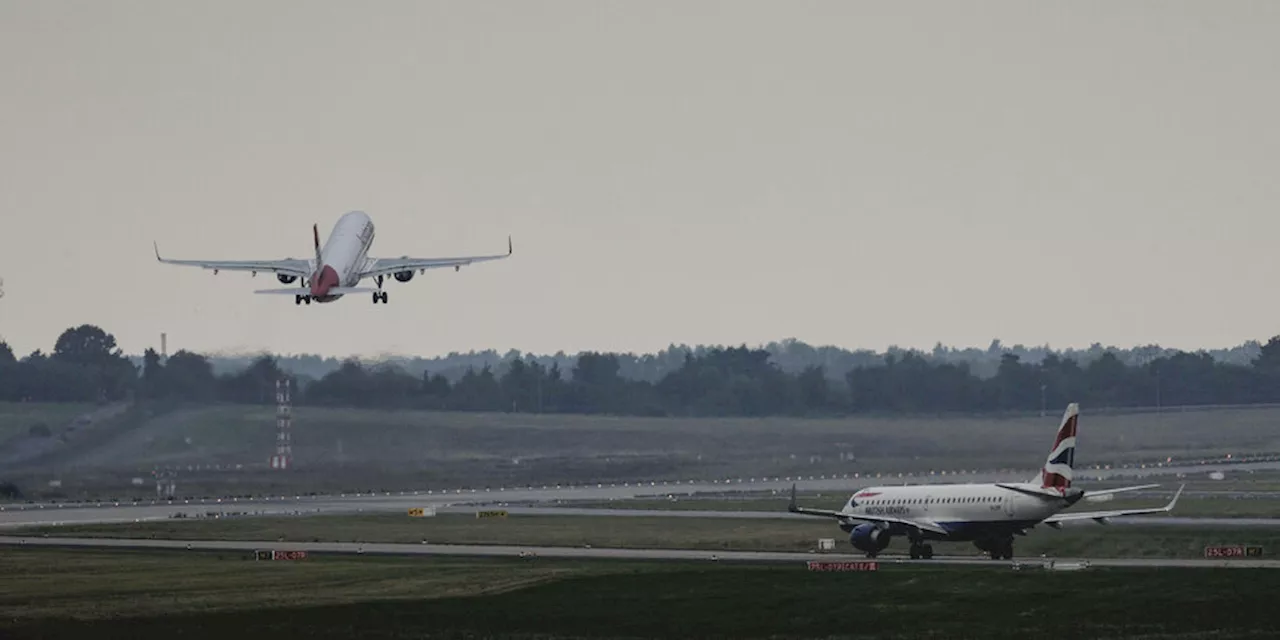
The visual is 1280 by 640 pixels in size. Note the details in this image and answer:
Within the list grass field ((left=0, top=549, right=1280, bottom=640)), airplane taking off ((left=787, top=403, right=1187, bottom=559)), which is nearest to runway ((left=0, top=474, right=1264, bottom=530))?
airplane taking off ((left=787, top=403, right=1187, bottom=559))

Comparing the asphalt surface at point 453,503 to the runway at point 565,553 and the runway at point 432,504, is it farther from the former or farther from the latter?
the runway at point 565,553

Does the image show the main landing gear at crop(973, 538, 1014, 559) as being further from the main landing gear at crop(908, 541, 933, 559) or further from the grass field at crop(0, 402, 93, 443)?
the grass field at crop(0, 402, 93, 443)

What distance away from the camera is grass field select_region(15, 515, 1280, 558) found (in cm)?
9606

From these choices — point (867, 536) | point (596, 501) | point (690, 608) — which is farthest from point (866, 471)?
point (690, 608)

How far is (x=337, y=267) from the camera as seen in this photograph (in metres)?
102


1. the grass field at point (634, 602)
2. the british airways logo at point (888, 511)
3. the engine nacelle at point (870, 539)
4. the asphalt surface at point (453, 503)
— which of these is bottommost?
the grass field at point (634, 602)

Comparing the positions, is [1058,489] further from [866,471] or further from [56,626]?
[866,471]

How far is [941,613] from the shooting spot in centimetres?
7056

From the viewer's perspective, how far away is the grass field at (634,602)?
67188 mm

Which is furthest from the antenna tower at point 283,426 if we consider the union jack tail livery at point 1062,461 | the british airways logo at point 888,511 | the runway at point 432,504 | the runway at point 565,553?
the union jack tail livery at point 1062,461

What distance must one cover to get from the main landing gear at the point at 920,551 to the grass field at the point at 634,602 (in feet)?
29.9

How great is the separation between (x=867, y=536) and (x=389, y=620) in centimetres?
3096

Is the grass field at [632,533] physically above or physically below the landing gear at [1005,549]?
above

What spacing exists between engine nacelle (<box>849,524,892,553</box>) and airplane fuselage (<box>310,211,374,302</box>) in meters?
26.0
